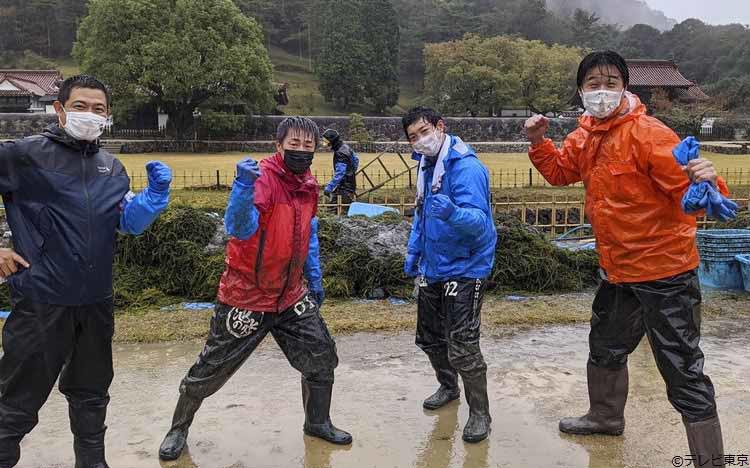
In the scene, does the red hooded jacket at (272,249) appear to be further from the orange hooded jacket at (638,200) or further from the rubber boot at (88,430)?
the orange hooded jacket at (638,200)

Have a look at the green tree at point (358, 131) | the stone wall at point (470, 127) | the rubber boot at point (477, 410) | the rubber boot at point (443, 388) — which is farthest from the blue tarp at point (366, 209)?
the stone wall at point (470, 127)

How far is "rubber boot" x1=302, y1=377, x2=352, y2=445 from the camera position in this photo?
3.60 metres

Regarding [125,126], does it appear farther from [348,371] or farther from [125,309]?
[348,371]

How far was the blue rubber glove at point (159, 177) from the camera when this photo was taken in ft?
9.68

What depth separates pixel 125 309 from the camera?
260 inches

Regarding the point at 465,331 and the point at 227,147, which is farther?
the point at 227,147

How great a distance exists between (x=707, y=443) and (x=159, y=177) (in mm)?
2770

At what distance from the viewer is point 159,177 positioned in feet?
9.68

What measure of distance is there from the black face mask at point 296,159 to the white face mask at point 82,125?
891 millimetres

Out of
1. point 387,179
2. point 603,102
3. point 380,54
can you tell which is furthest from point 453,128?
point 603,102

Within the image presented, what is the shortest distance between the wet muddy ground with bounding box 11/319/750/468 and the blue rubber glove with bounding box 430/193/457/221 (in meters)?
1.30

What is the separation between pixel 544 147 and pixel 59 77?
4500 cm

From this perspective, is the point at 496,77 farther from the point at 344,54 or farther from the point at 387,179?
the point at 387,179

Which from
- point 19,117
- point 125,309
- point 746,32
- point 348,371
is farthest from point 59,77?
point 746,32
